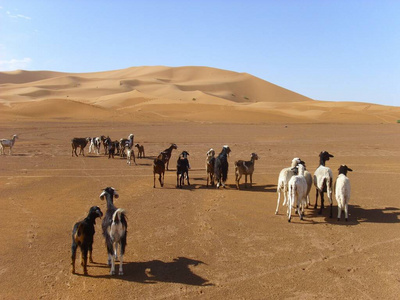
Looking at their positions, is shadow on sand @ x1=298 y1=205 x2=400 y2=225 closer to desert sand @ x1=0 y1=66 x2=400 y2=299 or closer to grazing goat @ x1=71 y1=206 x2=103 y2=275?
desert sand @ x1=0 y1=66 x2=400 y2=299

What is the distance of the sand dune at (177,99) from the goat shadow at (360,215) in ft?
140

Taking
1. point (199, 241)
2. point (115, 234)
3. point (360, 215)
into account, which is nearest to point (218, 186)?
point (360, 215)

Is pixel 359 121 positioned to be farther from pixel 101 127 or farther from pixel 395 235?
pixel 395 235

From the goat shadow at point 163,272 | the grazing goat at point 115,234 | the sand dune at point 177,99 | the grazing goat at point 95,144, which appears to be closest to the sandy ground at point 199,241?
the goat shadow at point 163,272

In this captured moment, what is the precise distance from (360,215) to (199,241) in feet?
17.5

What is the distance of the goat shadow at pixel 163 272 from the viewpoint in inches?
271

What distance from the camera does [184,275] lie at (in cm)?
709

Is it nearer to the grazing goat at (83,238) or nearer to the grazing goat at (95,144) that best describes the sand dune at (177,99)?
the grazing goat at (95,144)

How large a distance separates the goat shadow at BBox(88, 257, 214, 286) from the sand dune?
4698 centimetres

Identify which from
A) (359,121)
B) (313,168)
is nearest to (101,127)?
(313,168)

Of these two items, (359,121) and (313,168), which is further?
(359,121)

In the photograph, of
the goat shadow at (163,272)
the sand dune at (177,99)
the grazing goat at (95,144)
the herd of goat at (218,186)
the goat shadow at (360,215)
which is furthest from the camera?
the sand dune at (177,99)

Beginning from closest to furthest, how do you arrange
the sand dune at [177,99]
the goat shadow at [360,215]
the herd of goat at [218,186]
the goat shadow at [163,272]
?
the goat shadow at [163,272] < the herd of goat at [218,186] < the goat shadow at [360,215] < the sand dune at [177,99]

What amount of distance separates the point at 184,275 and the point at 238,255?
148 centimetres
